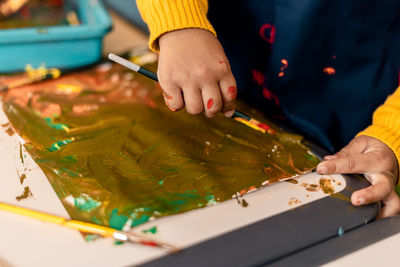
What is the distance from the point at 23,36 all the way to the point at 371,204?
694mm

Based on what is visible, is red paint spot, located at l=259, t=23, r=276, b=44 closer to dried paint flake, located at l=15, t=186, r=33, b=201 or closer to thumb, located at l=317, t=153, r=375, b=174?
thumb, located at l=317, t=153, r=375, b=174

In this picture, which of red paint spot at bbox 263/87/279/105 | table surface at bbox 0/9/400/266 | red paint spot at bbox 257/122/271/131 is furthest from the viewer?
red paint spot at bbox 263/87/279/105

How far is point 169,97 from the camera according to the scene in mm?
468

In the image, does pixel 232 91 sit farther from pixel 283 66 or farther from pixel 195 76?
pixel 283 66

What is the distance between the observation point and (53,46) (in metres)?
0.76

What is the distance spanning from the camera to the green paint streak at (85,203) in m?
0.41

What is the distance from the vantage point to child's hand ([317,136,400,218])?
489 mm

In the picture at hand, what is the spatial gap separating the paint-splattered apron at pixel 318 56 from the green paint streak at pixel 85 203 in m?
0.39

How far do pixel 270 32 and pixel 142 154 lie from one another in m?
0.35

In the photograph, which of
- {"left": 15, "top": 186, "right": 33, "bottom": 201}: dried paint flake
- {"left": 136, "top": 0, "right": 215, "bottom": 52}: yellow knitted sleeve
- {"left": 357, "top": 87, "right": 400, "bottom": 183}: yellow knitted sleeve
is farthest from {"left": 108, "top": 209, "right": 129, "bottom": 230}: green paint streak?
{"left": 357, "top": 87, "right": 400, "bottom": 183}: yellow knitted sleeve

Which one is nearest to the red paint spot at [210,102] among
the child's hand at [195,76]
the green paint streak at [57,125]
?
the child's hand at [195,76]

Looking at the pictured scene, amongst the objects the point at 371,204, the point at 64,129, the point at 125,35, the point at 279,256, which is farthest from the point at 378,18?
the point at 125,35

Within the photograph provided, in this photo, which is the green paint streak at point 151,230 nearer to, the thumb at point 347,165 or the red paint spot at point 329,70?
the thumb at point 347,165

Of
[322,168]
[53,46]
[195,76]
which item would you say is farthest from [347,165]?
[53,46]
